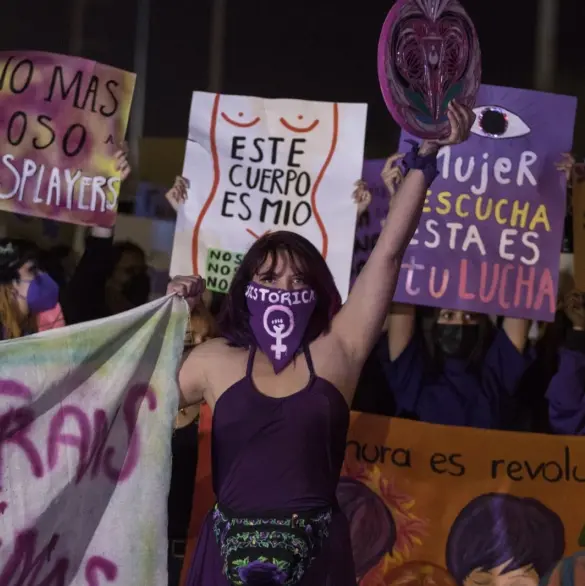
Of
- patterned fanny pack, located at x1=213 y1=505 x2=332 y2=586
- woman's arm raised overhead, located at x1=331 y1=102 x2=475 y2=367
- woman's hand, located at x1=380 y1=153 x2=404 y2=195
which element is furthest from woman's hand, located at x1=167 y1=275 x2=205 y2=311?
woman's hand, located at x1=380 y1=153 x2=404 y2=195

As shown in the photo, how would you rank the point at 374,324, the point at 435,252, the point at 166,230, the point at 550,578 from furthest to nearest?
the point at 166,230, the point at 435,252, the point at 550,578, the point at 374,324

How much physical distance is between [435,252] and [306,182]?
363mm

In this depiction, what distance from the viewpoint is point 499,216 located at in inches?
100

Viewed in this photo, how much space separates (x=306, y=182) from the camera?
2.58m

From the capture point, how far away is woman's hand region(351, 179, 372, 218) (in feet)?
8.30

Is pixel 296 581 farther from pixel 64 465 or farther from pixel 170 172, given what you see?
pixel 170 172

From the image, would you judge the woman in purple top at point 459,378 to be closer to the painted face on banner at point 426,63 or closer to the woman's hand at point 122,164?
the woman's hand at point 122,164

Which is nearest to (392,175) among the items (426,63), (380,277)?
(426,63)

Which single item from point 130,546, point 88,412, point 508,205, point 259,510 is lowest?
point 130,546

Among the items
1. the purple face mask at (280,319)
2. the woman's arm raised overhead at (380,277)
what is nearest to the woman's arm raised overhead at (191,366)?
the purple face mask at (280,319)

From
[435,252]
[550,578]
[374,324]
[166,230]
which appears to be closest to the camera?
[374,324]

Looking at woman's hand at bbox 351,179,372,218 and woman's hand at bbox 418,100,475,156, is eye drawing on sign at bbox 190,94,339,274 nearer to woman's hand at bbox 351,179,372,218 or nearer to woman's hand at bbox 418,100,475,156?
woman's hand at bbox 351,179,372,218

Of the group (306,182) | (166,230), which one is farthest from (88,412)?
(166,230)

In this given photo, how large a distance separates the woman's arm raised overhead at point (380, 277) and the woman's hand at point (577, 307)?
41.4 inches
